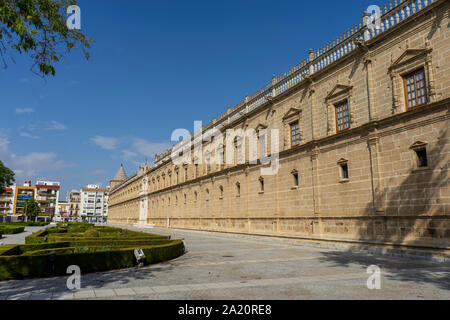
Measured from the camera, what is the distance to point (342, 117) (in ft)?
64.0

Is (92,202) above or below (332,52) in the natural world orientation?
below

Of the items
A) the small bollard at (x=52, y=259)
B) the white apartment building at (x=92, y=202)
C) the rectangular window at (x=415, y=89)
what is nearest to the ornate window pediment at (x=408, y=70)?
the rectangular window at (x=415, y=89)

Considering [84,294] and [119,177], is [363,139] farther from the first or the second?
[119,177]

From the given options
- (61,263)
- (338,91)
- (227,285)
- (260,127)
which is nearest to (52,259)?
(61,263)

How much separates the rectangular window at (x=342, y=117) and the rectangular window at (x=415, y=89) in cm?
360

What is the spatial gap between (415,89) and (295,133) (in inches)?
361

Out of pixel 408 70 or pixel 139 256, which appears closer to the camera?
pixel 139 256

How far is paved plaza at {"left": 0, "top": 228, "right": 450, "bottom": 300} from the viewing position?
7656 millimetres

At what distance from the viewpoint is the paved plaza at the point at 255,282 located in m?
7.66

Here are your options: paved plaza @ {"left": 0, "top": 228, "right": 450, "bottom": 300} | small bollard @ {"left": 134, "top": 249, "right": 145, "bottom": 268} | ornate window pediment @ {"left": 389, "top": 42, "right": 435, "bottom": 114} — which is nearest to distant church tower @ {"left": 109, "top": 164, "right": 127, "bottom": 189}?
paved plaza @ {"left": 0, "top": 228, "right": 450, "bottom": 300}

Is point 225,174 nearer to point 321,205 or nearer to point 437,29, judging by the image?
point 321,205
